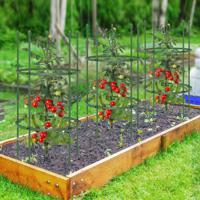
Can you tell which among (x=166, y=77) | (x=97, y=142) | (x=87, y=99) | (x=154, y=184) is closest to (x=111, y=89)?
(x=87, y=99)

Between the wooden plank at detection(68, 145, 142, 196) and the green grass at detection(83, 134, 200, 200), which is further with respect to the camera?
the green grass at detection(83, 134, 200, 200)

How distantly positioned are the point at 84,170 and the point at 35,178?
0.39 meters

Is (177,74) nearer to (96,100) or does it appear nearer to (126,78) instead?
(126,78)

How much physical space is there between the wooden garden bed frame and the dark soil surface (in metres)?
0.14

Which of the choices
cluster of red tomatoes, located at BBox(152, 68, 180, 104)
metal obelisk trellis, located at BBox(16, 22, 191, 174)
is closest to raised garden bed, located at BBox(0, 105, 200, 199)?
metal obelisk trellis, located at BBox(16, 22, 191, 174)

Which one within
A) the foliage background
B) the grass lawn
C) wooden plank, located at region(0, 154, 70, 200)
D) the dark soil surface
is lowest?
the grass lawn

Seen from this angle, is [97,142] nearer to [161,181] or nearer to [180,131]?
[161,181]

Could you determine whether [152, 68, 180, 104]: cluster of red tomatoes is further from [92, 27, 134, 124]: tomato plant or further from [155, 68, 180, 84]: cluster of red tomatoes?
[92, 27, 134, 124]: tomato plant

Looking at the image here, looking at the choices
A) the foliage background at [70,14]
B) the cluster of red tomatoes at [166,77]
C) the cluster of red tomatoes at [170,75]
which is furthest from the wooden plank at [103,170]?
the foliage background at [70,14]

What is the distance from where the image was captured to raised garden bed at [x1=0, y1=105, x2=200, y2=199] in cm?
367

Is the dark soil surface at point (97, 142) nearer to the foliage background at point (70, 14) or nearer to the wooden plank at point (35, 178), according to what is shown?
the wooden plank at point (35, 178)

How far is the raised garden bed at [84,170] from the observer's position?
367 centimetres

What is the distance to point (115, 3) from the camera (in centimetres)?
1933

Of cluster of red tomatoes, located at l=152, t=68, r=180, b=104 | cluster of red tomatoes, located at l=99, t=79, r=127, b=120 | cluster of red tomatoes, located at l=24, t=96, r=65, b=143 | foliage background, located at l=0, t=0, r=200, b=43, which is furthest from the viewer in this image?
foliage background, located at l=0, t=0, r=200, b=43
